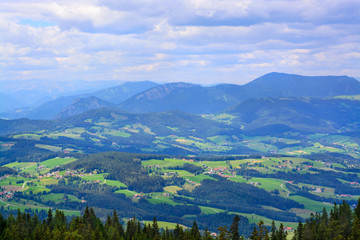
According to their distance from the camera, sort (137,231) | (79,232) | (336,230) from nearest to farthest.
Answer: (336,230)
(79,232)
(137,231)

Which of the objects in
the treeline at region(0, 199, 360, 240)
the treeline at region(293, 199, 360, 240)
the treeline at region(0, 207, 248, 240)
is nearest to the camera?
the treeline at region(293, 199, 360, 240)

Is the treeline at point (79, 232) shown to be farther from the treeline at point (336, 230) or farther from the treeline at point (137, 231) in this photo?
the treeline at point (336, 230)

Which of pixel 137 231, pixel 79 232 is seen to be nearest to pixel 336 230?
pixel 137 231

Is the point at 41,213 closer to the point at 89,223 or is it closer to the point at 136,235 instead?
the point at 89,223

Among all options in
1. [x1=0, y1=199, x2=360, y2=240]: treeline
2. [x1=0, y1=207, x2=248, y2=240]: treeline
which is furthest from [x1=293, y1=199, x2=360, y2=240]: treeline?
[x1=0, y1=207, x2=248, y2=240]: treeline

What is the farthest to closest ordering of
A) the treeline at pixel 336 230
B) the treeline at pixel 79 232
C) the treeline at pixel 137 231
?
the treeline at pixel 79 232 < the treeline at pixel 137 231 < the treeline at pixel 336 230

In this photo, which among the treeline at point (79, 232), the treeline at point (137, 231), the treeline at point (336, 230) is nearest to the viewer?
the treeline at point (336, 230)

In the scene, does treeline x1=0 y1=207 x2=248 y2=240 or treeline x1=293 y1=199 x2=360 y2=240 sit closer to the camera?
treeline x1=293 y1=199 x2=360 y2=240

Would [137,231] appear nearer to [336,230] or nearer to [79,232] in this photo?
[79,232]

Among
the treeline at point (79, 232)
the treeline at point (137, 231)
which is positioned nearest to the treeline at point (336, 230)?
the treeline at point (137, 231)

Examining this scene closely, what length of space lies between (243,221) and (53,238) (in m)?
119

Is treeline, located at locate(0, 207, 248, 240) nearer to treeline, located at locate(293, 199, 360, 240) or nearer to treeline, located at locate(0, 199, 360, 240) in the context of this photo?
treeline, located at locate(0, 199, 360, 240)

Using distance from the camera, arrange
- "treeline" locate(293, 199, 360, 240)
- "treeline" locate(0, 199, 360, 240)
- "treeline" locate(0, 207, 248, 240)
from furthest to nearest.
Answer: "treeline" locate(0, 207, 248, 240), "treeline" locate(0, 199, 360, 240), "treeline" locate(293, 199, 360, 240)

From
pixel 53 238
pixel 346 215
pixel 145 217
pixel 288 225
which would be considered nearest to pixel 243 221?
pixel 288 225
